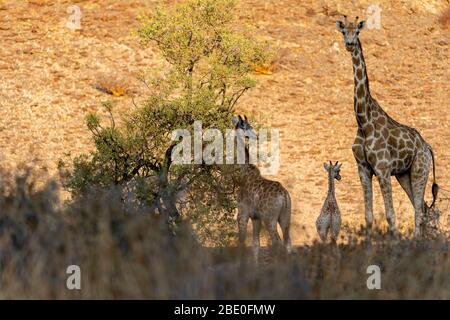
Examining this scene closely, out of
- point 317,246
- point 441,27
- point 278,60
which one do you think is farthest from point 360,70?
point 441,27

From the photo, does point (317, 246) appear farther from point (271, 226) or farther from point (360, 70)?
point (360, 70)

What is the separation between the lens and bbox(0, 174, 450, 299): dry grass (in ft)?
32.6

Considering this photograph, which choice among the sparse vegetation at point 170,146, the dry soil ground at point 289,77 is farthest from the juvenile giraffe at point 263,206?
the dry soil ground at point 289,77

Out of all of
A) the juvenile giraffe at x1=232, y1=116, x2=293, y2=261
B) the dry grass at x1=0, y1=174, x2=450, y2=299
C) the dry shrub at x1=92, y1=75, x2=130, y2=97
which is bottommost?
the dry grass at x1=0, y1=174, x2=450, y2=299

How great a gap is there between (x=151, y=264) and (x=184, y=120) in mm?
11151

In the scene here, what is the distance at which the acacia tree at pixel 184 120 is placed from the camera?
20906 mm

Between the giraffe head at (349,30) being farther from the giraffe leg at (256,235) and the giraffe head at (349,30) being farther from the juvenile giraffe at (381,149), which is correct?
the giraffe leg at (256,235)

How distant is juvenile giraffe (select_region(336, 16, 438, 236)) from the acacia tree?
430 cm

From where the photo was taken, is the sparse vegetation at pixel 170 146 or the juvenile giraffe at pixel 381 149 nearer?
the sparse vegetation at pixel 170 146

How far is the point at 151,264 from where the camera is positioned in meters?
10.4

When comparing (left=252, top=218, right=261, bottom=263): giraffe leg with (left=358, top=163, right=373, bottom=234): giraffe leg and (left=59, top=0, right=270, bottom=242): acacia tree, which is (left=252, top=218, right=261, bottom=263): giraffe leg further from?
(left=59, top=0, right=270, bottom=242): acacia tree

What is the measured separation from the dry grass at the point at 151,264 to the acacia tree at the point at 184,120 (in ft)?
26.1

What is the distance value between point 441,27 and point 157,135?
2057 cm

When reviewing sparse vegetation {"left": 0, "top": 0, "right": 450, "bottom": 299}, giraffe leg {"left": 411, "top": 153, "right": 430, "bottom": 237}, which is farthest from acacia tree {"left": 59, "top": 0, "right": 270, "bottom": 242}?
giraffe leg {"left": 411, "top": 153, "right": 430, "bottom": 237}
